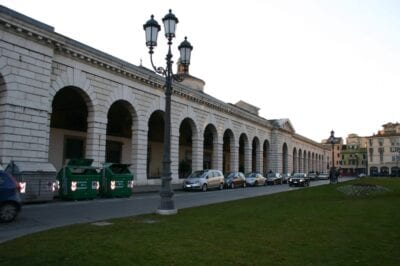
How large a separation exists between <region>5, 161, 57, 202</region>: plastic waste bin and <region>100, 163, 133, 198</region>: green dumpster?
3967 millimetres

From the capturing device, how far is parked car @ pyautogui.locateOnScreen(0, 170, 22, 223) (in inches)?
436

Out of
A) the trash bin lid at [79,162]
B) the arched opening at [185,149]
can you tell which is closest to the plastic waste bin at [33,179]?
the trash bin lid at [79,162]

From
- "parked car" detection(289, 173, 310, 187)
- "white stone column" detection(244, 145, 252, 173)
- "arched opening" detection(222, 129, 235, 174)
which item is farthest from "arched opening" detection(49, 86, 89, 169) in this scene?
"white stone column" detection(244, 145, 252, 173)

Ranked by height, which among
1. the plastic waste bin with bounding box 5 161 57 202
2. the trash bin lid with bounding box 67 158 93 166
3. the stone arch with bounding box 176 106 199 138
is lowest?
the plastic waste bin with bounding box 5 161 57 202

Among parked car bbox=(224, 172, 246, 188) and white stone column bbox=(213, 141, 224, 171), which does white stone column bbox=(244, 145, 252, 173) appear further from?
parked car bbox=(224, 172, 246, 188)

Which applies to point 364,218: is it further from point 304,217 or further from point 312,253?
point 312,253

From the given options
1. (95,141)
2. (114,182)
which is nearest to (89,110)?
(95,141)

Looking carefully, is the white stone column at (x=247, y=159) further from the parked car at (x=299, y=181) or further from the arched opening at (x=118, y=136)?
the arched opening at (x=118, y=136)

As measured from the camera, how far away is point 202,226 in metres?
10.1

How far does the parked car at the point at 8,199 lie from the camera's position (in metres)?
11.1

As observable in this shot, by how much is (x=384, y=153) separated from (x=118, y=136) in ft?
338

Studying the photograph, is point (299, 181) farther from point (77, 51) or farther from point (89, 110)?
point (77, 51)

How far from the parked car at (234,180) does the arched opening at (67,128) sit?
12605 millimetres

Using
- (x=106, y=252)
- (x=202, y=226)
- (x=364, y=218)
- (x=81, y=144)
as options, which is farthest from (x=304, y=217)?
(x=81, y=144)
